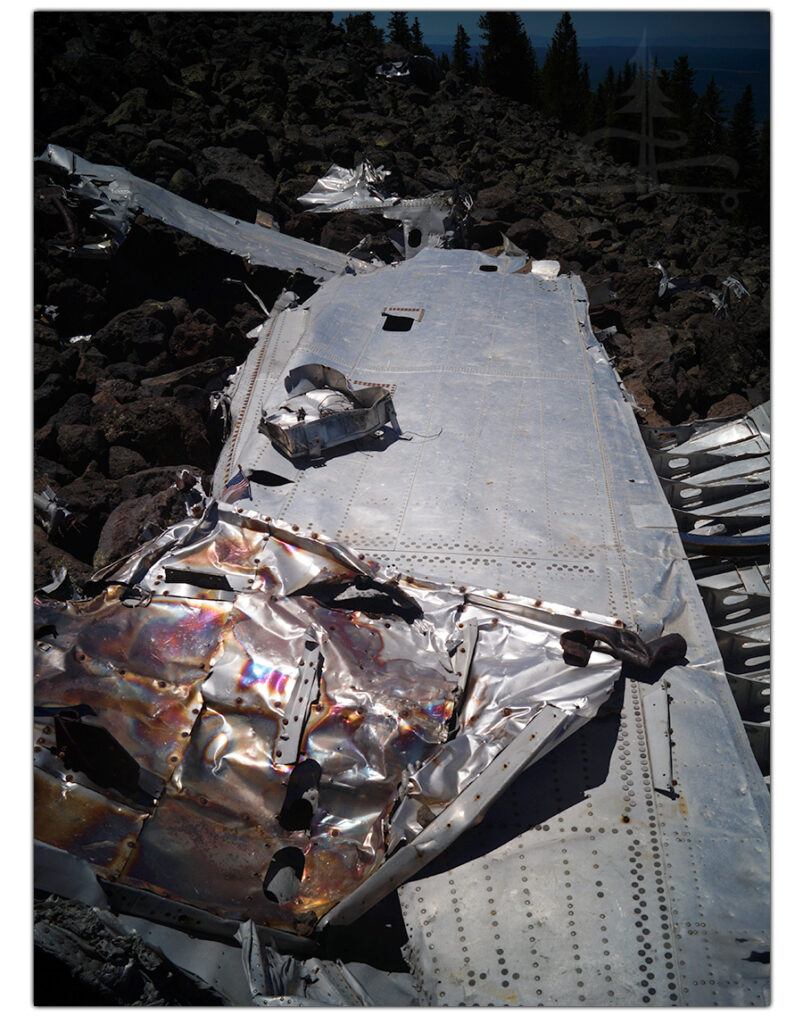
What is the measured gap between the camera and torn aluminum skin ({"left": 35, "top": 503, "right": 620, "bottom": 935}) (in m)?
3.44

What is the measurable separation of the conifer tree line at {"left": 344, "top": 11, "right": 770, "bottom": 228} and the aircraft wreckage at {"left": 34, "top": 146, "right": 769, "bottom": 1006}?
4219 mm

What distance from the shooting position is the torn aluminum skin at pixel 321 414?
6102 millimetres

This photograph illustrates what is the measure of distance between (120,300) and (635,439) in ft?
22.5

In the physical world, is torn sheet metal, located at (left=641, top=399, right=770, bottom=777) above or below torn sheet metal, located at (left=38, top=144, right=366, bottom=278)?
below

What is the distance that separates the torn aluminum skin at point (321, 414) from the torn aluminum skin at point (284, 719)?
1.63 metres

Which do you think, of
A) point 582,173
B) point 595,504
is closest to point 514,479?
point 595,504

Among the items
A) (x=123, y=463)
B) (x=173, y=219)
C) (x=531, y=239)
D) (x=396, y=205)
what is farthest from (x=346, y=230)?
(x=123, y=463)

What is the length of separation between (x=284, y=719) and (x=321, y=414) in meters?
3.15

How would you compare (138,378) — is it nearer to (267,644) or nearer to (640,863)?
(267,644)

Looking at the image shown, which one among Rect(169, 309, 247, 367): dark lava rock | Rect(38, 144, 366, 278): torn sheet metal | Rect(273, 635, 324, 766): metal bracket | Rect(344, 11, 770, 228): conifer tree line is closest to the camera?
Rect(273, 635, 324, 766): metal bracket

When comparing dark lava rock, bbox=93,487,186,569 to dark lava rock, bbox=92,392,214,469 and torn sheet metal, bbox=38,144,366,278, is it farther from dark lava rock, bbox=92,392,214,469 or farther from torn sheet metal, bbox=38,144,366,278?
torn sheet metal, bbox=38,144,366,278

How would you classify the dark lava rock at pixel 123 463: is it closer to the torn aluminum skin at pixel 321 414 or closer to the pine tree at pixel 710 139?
the torn aluminum skin at pixel 321 414

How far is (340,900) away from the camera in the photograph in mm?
3346

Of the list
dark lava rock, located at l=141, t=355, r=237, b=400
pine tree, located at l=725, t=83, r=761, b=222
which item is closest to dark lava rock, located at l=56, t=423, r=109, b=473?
dark lava rock, located at l=141, t=355, r=237, b=400
